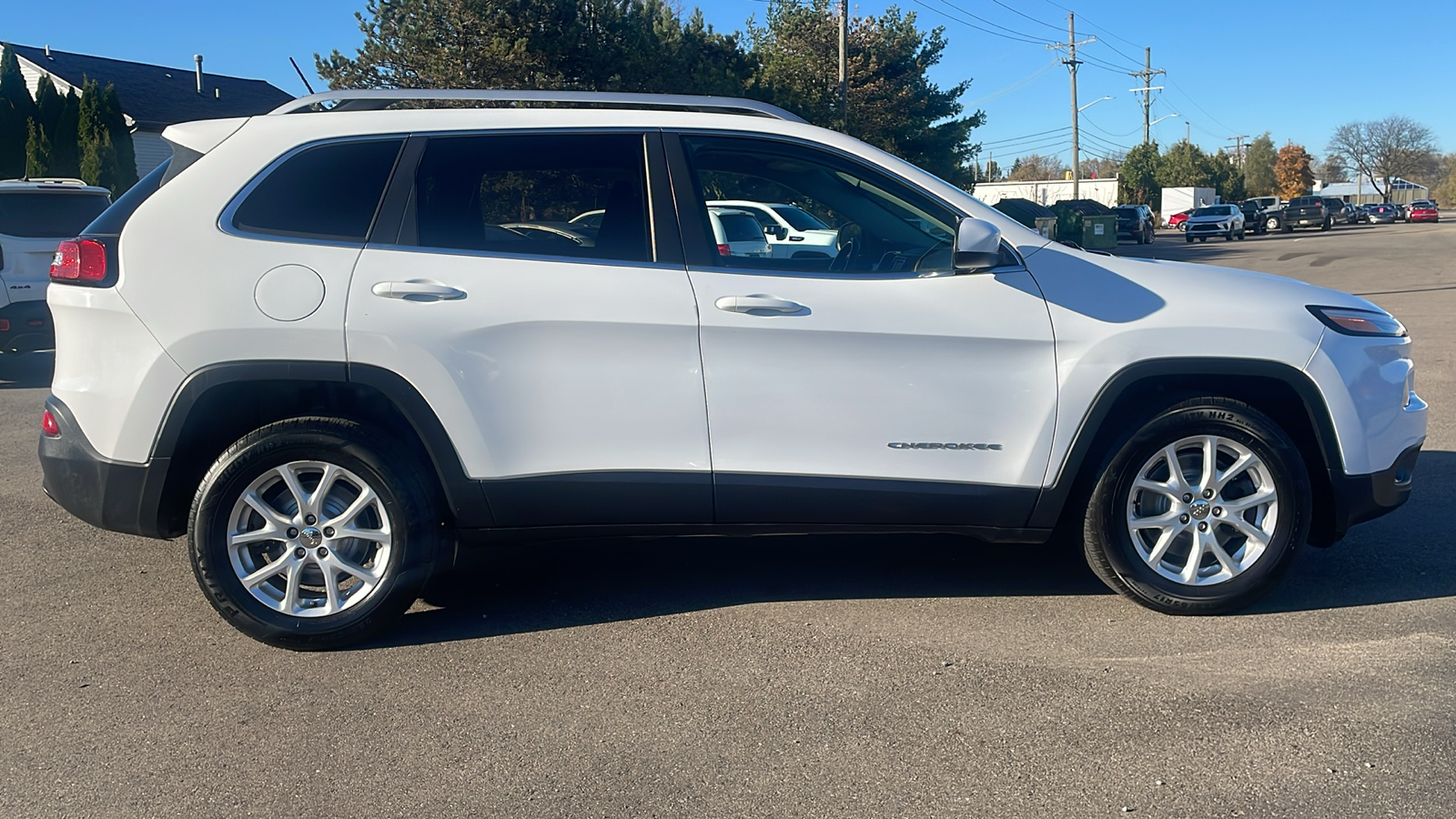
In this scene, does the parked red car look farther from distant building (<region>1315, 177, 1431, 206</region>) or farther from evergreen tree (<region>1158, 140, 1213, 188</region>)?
distant building (<region>1315, 177, 1431, 206</region>)

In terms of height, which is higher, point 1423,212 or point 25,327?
point 1423,212

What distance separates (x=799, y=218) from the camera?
16.3 ft

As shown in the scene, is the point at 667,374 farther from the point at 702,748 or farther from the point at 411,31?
the point at 411,31

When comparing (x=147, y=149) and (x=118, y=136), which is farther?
(x=147, y=149)

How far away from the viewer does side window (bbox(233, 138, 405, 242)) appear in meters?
3.94

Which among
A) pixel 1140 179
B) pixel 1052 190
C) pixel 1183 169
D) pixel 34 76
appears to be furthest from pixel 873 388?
pixel 1183 169

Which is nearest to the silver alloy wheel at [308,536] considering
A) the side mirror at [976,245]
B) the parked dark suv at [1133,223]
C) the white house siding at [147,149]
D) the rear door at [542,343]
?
the rear door at [542,343]

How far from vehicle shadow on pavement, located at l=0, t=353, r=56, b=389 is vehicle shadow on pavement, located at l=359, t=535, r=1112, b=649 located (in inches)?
277

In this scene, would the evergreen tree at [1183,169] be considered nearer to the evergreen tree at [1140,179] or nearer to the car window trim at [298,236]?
the evergreen tree at [1140,179]

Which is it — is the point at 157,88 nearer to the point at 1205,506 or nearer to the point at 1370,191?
the point at 1205,506

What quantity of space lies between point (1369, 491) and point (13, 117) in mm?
28857

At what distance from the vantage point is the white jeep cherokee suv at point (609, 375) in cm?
388

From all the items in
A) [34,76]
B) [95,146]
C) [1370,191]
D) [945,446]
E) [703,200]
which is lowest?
[945,446]

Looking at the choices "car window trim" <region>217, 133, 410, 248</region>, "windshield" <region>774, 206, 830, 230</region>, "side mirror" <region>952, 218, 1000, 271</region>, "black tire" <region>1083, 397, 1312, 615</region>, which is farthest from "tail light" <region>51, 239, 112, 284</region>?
"black tire" <region>1083, 397, 1312, 615</region>
